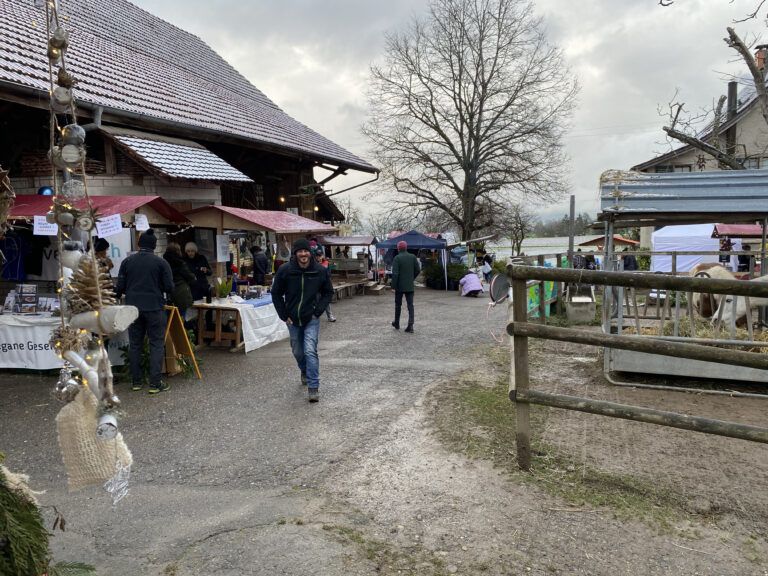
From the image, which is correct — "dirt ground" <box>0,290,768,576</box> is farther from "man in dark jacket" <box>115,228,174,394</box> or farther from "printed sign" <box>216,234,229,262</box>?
"printed sign" <box>216,234,229,262</box>

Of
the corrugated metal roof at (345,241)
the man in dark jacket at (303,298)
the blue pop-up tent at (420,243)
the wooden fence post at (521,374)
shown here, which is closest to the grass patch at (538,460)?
the wooden fence post at (521,374)

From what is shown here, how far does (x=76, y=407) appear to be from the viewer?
2020 millimetres

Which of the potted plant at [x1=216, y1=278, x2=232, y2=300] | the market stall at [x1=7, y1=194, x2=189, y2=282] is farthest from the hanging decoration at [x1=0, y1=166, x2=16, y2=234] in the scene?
the potted plant at [x1=216, y1=278, x2=232, y2=300]

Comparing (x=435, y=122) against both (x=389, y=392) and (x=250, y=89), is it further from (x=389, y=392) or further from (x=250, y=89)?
(x=389, y=392)

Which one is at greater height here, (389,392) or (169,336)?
(169,336)

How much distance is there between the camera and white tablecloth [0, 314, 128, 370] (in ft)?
21.6

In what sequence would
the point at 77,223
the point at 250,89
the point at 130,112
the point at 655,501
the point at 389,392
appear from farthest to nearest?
the point at 250,89 < the point at 130,112 < the point at 389,392 < the point at 655,501 < the point at 77,223

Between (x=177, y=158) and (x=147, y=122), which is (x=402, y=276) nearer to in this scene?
(x=177, y=158)

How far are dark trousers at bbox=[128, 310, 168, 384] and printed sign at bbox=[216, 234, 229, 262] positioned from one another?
3.03 m

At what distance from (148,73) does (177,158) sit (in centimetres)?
Result: 404

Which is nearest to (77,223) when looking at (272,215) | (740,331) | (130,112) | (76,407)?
(76,407)

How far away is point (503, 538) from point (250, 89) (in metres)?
17.3

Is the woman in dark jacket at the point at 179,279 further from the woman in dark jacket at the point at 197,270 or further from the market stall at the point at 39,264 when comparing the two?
the woman in dark jacket at the point at 197,270

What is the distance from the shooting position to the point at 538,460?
386cm
